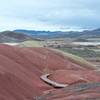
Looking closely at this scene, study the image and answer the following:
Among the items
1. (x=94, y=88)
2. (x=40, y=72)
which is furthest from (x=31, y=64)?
(x=94, y=88)

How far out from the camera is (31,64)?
54.6 metres

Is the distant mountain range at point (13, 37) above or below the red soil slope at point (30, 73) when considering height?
below

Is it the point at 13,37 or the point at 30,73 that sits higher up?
the point at 30,73

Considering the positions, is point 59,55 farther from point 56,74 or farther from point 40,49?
point 56,74

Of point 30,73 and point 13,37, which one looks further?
point 13,37

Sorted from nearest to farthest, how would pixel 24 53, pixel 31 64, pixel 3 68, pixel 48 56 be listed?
pixel 3 68, pixel 31 64, pixel 24 53, pixel 48 56

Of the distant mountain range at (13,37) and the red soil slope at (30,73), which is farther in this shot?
the distant mountain range at (13,37)

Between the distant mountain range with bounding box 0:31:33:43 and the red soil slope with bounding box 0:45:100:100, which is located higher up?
the red soil slope with bounding box 0:45:100:100

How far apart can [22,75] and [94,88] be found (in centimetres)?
1446

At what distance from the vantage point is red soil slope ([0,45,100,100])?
115ft

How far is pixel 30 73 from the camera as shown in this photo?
48.2 m

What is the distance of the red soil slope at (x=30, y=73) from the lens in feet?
115

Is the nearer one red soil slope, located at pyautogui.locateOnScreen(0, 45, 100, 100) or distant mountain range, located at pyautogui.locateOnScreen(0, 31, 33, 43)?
red soil slope, located at pyautogui.locateOnScreen(0, 45, 100, 100)

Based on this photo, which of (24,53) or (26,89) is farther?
(24,53)
